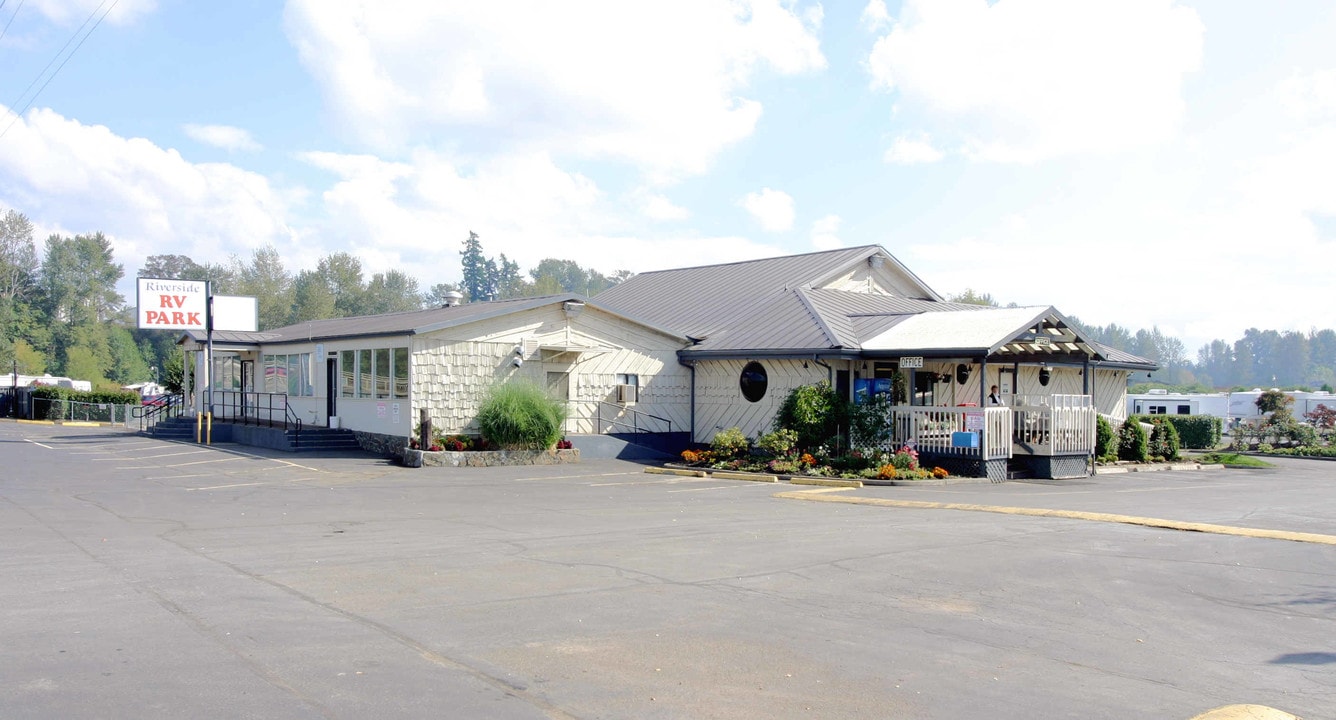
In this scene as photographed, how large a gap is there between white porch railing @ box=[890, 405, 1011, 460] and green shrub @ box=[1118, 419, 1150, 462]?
8.07 meters

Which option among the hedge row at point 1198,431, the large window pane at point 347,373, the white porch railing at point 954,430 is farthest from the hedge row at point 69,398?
the hedge row at point 1198,431

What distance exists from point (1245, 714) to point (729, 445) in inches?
740

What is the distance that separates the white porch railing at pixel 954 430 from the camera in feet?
72.4

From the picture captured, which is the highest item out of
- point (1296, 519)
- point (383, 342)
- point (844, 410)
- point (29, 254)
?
point (29, 254)

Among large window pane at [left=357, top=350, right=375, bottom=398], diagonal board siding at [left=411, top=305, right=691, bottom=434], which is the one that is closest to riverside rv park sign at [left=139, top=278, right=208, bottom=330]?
large window pane at [left=357, top=350, right=375, bottom=398]

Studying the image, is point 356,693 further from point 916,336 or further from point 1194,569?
point 916,336

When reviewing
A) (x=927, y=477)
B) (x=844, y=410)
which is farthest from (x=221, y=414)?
(x=927, y=477)

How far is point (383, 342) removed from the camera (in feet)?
83.2

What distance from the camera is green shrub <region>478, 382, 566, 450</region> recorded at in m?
23.8

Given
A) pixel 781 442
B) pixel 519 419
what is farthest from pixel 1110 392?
pixel 519 419

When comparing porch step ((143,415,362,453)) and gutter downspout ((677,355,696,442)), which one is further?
gutter downspout ((677,355,696,442))

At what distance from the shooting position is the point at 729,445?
81.3 ft

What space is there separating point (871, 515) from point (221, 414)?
26199 millimetres

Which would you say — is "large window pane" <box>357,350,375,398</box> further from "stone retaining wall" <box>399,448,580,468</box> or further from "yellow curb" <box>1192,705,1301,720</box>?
"yellow curb" <box>1192,705,1301,720</box>
